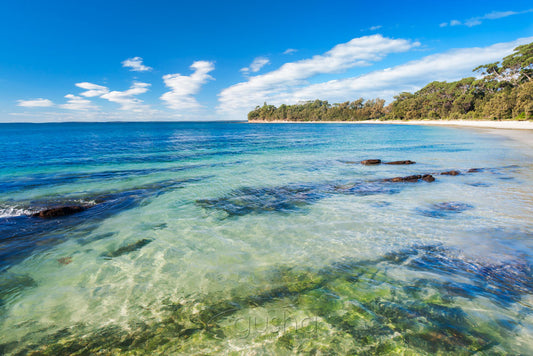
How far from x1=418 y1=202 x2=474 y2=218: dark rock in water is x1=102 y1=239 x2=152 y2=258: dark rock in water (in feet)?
33.1

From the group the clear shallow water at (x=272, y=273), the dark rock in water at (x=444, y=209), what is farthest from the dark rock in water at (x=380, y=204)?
the dark rock in water at (x=444, y=209)

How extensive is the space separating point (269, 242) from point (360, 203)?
17.5 ft

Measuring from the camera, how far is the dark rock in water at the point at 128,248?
671 centimetres

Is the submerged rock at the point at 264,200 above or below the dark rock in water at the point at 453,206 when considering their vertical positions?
above

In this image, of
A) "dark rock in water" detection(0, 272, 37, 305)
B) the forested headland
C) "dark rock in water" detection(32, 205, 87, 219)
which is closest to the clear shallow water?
"dark rock in water" detection(0, 272, 37, 305)

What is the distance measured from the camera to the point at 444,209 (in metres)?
9.55

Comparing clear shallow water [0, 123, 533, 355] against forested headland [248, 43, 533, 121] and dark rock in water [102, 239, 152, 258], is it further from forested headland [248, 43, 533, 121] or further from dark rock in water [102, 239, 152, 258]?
forested headland [248, 43, 533, 121]

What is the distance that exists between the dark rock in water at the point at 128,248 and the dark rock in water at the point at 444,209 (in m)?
10.1

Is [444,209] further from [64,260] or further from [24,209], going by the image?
[24,209]

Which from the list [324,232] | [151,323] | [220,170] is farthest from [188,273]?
[220,170]

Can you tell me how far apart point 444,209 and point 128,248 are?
38.2 ft

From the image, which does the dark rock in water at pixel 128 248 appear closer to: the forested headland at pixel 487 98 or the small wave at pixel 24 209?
the small wave at pixel 24 209

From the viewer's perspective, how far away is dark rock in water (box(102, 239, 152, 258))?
6715mm

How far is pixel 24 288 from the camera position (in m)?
5.30
